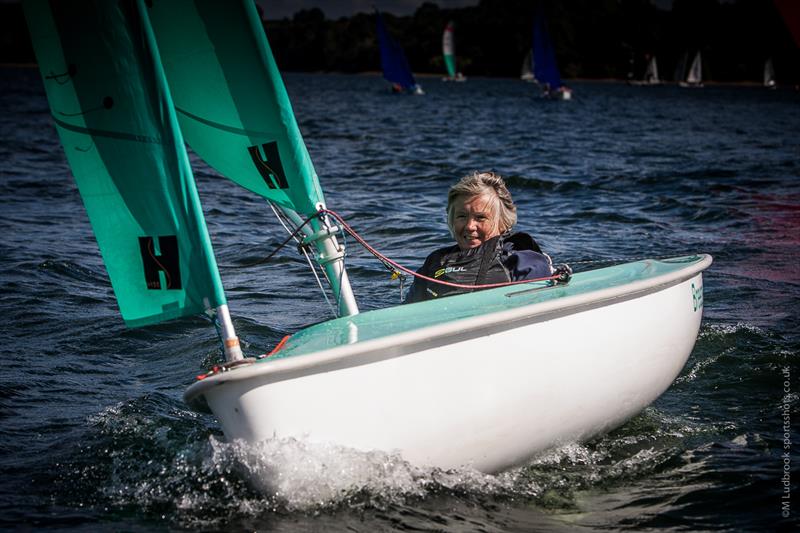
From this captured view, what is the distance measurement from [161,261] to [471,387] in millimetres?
1213

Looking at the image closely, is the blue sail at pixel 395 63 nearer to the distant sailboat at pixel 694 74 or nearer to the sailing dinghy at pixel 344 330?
the distant sailboat at pixel 694 74

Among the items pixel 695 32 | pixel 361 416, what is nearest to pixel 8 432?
pixel 361 416

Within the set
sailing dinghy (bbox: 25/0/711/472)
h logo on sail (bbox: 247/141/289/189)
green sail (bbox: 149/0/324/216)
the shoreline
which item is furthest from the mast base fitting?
the shoreline

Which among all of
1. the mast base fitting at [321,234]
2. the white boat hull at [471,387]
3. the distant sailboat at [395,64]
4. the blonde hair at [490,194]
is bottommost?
the white boat hull at [471,387]

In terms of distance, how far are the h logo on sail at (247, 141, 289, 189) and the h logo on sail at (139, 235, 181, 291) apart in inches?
40.1

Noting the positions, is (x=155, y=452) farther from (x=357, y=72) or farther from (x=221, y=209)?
(x=357, y=72)

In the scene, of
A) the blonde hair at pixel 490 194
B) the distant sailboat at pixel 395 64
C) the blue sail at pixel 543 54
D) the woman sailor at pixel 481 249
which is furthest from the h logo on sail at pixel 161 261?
the distant sailboat at pixel 395 64

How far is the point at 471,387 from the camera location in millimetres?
3133

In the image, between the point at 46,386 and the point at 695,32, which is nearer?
the point at 46,386

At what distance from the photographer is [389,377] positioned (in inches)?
117

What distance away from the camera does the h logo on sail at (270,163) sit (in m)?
4.15

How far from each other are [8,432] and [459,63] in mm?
123226

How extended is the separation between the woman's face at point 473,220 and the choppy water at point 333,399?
3.51 ft

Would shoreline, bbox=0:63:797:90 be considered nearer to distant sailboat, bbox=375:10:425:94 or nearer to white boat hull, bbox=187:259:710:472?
distant sailboat, bbox=375:10:425:94
